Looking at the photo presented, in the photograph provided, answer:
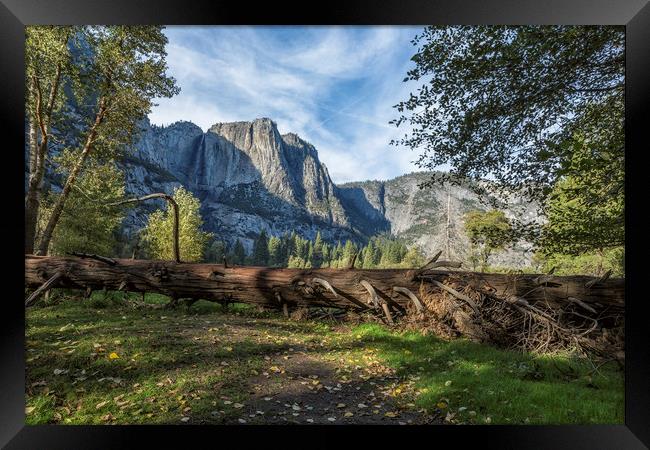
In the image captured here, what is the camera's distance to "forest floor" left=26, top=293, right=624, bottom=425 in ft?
7.12

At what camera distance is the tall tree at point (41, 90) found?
2.95 meters

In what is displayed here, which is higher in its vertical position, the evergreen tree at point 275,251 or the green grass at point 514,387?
the evergreen tree at point 275,251

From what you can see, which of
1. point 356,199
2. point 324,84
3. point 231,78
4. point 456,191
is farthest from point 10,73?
point 456,191

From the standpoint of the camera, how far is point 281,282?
4.09 meters

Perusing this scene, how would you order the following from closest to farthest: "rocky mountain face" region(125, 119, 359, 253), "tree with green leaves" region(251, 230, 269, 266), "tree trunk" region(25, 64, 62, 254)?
1. "tree trunk" region(25, 64, 62, 254)
2. "rocky mountain face" region(125, 119, 359, 253)
3. "tree with green leaves" region(251, 230, 269, 266)

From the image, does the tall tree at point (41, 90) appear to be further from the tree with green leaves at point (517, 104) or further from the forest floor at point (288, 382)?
the tree with green leaves at point (517, 104)

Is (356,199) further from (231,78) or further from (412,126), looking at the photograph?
(231,78)

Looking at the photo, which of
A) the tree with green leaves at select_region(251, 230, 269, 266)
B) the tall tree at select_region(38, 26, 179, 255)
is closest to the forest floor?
the tree with green leaves at select_region(251, 230, 269, 266)

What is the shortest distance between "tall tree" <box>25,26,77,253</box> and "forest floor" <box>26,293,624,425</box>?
1.47 m

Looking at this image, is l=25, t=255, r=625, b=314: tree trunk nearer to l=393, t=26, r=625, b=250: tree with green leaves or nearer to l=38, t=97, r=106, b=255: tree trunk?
l=38, t=97, r=106, b=255: tree trunk

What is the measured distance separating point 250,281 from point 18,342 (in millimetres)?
2411

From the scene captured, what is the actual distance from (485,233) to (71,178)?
5621 millimetres

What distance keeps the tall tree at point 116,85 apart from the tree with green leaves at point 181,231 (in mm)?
1117
